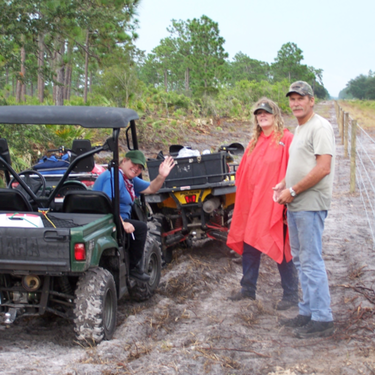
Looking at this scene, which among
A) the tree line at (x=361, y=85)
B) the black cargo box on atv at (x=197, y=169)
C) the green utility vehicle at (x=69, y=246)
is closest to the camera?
the green utility vehicle at (x=69, y=246)

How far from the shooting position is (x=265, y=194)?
5.02 metres

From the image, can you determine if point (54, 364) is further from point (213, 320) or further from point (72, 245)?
point (213, 320)

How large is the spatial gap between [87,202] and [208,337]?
1.59 metres

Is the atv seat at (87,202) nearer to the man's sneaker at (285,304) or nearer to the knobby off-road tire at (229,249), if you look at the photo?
the man's sneaker at (285,304)

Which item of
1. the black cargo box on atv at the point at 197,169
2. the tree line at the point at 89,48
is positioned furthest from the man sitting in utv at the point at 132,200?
the tree line at the point at 89,48

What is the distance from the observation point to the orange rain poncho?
16.2 ft

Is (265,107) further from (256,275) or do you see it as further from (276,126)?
(256,275)

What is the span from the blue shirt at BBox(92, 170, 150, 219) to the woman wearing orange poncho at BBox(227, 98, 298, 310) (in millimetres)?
1085

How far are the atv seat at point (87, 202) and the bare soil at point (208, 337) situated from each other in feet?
3.43

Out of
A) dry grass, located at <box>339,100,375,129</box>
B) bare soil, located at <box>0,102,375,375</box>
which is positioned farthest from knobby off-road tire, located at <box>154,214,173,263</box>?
dry grass, located at <box>339,100,375,129</box>

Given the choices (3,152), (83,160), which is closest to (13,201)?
(3,152)

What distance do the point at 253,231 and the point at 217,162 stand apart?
6.19ft

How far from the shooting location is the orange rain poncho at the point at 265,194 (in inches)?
194

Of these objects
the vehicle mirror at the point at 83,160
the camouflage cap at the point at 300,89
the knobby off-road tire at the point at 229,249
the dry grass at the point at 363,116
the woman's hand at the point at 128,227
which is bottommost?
the knobby off-road tire at the point at 229,249
